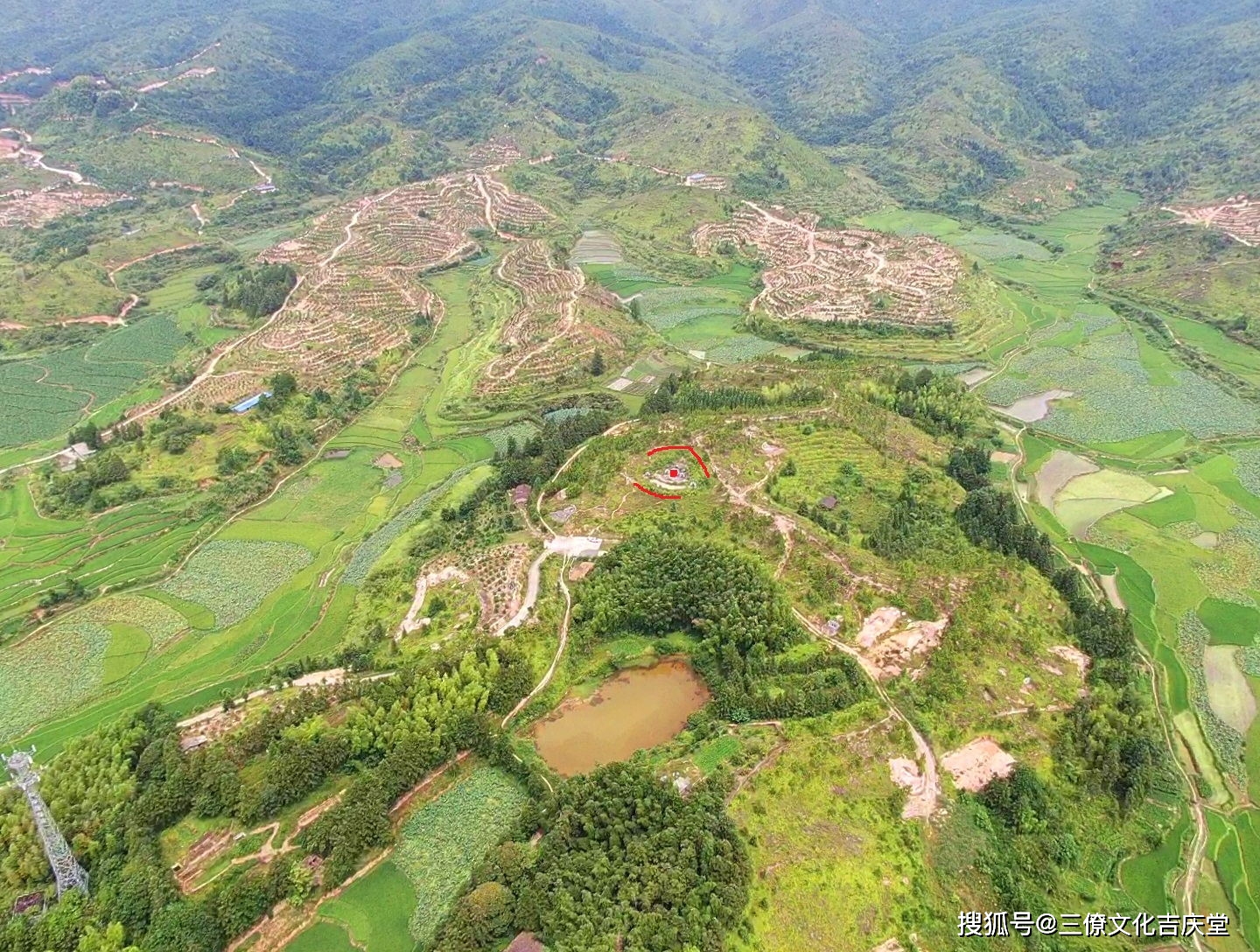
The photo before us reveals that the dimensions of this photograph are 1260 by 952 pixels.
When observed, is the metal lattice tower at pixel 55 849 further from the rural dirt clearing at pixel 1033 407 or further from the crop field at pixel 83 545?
the rural dirt clearing at pixel 1033 407

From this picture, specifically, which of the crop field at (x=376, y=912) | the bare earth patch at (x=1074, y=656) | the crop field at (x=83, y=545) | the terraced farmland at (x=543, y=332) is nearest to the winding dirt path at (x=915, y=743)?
the bare earth patch at (x=1074, y=656)

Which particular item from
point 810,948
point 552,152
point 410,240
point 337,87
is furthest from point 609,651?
point 337,87

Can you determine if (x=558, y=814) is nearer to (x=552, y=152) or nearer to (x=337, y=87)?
(x=552, y=152)

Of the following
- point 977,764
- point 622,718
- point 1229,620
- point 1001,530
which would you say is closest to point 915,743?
point 977,764

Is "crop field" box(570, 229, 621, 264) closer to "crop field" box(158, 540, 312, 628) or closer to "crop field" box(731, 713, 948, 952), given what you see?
"crop field" box(158, 540, 312, 628)

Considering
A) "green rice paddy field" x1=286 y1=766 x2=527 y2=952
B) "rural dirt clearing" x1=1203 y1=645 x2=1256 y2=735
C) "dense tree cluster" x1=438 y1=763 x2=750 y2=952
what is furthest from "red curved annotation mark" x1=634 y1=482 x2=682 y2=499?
"rural dirt clearing" x1=1203 y1=645 x2=1256 y2=735

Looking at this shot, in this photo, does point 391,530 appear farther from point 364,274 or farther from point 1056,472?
point 1056,472

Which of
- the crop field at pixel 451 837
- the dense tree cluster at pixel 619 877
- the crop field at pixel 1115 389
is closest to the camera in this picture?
the dense tree cluster at pixel 619 877
